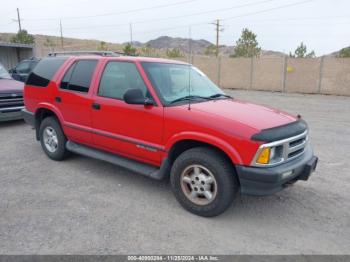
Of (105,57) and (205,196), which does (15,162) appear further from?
(205,196)

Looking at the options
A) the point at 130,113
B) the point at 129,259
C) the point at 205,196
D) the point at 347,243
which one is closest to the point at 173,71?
the point at 130,113

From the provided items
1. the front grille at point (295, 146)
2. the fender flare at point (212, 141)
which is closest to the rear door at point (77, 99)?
the fender flare at point (212, 141)

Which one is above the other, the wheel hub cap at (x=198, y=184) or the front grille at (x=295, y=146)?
the front grille at (x=295, y=146)

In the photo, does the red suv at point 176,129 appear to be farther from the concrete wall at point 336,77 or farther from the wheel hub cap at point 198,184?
the concrete wall at point 336,77

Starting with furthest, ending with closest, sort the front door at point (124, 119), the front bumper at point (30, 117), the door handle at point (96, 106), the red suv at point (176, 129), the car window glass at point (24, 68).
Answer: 1. the car window glass at point (24, 68)
2. the front bumper at point (30, 117)
3. the door handle at point (96, 106)
4. the front door at point (124, 119)
5. the red suv at point (176, 129)

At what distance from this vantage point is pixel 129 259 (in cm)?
293

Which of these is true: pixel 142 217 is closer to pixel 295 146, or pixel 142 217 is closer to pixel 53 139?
pixel 295 146

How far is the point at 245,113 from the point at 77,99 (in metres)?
2.66

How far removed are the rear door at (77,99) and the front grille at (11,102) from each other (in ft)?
11.8

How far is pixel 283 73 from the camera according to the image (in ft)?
68.8

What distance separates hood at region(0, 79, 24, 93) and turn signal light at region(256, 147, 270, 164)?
7.30 m

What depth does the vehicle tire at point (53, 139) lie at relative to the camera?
5.41m

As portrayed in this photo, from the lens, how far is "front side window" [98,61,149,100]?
14.1 ft

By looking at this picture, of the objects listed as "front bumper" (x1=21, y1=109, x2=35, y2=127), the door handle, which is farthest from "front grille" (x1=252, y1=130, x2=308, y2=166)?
"front bumper" (x1=21, y1=109, x2=35, y2=127)
